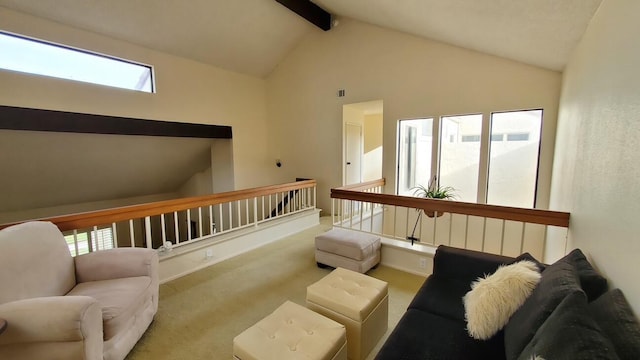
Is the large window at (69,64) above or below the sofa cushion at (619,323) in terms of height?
above

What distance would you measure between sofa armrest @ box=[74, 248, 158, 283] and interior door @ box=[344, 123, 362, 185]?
3988mm

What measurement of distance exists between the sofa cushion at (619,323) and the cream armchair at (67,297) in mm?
2353

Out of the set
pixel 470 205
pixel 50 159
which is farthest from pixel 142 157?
pixel 470 205

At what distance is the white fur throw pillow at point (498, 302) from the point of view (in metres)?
1.42

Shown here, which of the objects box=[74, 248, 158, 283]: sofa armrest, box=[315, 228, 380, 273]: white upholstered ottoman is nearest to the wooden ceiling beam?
box=[315, 228, 380, 273]: white upholstered ottoman

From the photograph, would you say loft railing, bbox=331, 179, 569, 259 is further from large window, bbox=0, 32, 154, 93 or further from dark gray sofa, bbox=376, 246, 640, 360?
large window, bbox=0, 32, 154, 93

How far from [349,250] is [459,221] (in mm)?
2323

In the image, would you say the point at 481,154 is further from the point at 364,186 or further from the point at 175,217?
the point at 175,217

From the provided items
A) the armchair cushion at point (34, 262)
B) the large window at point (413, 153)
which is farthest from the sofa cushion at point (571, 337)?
the large window at point (413, 153)

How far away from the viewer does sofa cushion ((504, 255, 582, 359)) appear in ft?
3.77

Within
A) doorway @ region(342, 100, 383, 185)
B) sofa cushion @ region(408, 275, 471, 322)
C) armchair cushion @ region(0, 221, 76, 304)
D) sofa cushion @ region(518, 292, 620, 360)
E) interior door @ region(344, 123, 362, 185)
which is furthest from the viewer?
interior door @ region(344, 123, 362, 185)

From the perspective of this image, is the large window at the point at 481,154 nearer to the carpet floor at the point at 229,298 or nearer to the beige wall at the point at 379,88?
the beige wall at the point at 379,88

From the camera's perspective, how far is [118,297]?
1.82 m

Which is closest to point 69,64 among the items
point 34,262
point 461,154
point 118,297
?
point 34,262
